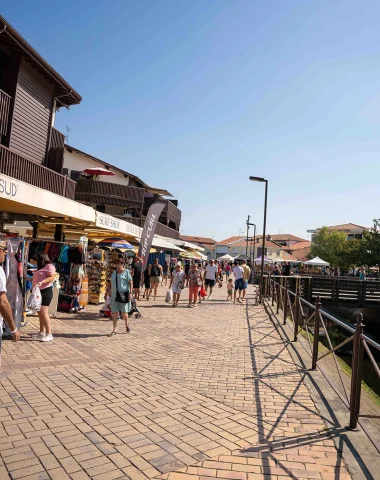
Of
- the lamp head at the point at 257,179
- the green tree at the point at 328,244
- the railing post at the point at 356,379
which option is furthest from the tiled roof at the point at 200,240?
the railing post at the point at 356,379

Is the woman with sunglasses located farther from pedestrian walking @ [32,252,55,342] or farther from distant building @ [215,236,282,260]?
distant building @ [215,236,282,260]

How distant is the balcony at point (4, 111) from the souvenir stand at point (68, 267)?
461 centimetres

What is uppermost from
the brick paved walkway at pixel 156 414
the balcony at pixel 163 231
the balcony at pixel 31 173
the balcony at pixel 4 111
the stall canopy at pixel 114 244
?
the balcony at pixel 4 111

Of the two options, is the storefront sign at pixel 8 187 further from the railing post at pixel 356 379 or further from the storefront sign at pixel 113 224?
the railing post at pixel 356 379

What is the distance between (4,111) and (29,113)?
189cm

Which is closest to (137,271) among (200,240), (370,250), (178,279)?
(178,279)

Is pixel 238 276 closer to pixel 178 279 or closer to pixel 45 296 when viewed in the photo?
pixel 178 279

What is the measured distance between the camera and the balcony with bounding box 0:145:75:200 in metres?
11.2

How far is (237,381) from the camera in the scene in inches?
218

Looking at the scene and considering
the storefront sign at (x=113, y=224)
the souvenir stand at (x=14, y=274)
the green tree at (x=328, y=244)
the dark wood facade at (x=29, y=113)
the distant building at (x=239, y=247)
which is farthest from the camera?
the distant building at (x=239, y=247)

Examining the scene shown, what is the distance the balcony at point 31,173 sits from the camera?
11.2 m

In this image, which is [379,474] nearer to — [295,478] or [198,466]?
[295,478]

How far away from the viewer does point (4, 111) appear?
12773mm

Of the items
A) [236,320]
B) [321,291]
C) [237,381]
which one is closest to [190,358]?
[237,381]
